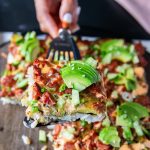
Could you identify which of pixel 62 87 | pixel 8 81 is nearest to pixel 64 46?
pixel 8 81

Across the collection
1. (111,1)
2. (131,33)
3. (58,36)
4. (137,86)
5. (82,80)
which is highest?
(111,1)

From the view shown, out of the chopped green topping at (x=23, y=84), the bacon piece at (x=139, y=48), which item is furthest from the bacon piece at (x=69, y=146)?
the bacon piece at (x=139, y=48)

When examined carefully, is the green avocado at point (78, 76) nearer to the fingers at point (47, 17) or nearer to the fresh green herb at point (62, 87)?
the fresh green herb at point (62, 87)

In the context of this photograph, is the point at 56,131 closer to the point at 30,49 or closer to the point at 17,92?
the point at 17,92

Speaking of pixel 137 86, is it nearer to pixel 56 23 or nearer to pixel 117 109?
pixel 117 109

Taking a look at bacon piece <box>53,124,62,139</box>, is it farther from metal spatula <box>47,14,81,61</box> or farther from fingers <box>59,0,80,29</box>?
fingers <box>59,0,80,29</box>

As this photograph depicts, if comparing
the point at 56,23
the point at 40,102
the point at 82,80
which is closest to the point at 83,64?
the point at 82,80

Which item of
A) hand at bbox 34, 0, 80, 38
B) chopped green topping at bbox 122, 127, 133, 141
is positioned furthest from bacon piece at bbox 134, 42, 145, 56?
chopped green topping at bbox 122, 127, 133, 141
